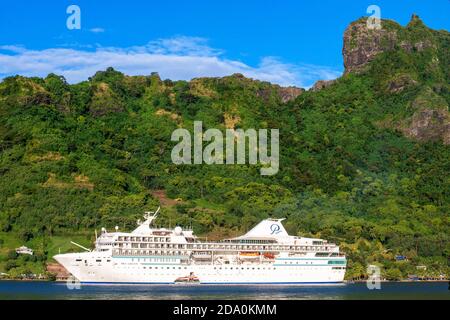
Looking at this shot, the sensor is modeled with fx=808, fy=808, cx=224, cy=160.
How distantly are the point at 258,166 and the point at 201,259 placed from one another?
58.6m

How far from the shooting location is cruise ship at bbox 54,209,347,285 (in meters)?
78.9

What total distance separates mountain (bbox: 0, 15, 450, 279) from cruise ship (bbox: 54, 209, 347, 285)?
15.8 meters

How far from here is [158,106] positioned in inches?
6211

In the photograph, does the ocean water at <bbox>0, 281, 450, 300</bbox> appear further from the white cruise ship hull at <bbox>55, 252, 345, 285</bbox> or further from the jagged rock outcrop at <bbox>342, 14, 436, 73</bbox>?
the jagged rock outcrop at <bbox>342, 14, 436, 73</bbox>

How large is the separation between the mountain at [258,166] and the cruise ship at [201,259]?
15.8 metres

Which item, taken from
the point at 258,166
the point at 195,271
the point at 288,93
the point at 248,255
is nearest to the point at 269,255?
the point at 248,255

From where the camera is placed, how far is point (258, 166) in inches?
5561

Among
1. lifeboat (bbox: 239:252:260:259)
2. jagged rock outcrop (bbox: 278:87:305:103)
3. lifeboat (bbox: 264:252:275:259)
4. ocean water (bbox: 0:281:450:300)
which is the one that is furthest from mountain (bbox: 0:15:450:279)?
ocean water (bbox: 0:281:450:300)

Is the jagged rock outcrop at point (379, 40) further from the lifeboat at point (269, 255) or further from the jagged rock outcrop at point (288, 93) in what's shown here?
the lifeboat at point (269, 255)

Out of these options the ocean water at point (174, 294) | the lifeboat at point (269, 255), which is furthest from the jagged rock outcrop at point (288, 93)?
the ocean water at point (174, 294)

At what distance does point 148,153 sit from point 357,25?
6439cm

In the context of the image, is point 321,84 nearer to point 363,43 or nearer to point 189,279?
point 363,43
